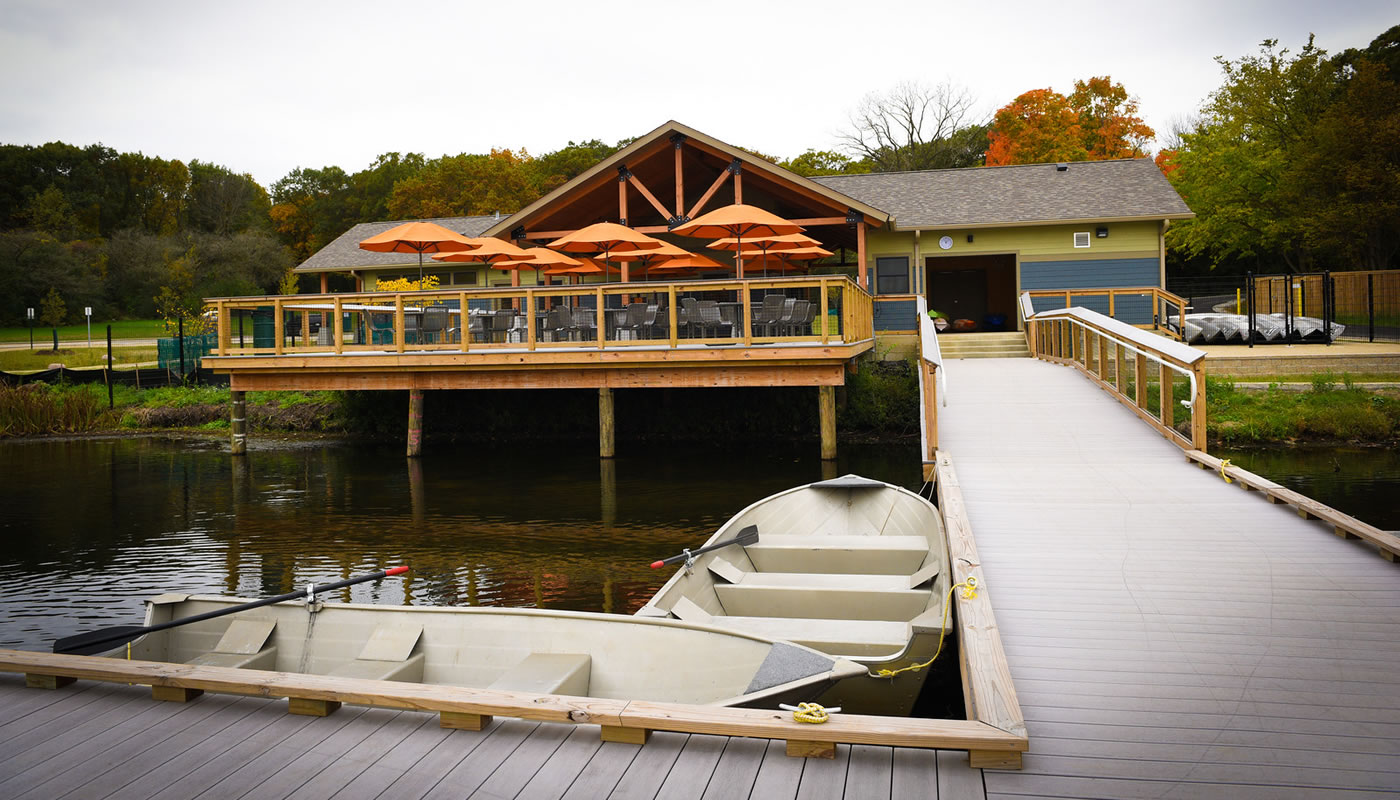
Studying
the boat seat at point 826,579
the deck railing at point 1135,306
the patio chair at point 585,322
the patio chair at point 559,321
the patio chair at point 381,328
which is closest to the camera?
the boat seat at point 826,579

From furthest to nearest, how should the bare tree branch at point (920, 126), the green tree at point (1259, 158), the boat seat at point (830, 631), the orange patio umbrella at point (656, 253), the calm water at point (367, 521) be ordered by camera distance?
the bare tree branch at point (920, 126), the green tree at point (1259, 158), the orange patio umbrella at point (656, 253), the calm water at point (367, 521), the boat seat at point (830, 631)

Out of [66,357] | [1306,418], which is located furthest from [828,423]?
[66,357]

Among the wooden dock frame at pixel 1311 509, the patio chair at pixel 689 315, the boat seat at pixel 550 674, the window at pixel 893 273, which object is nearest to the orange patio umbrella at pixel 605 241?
the patio chair at pixel 689 315

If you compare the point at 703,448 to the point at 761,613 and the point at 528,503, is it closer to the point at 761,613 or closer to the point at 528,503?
the point at 528,503

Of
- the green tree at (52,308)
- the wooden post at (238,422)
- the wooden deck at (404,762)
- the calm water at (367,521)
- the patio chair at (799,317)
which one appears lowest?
the calm water at (367,521)

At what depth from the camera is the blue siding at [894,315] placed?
21.2m

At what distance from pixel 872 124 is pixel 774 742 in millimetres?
45495

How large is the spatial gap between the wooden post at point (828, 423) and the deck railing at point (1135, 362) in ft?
11.9

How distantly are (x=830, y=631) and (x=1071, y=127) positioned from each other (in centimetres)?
4082

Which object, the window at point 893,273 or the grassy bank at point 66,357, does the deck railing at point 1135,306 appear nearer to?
the window at point 893,273

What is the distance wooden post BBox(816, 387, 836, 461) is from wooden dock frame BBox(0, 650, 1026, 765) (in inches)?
440

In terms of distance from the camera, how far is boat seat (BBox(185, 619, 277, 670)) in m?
5.21

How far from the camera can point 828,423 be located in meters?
14.8

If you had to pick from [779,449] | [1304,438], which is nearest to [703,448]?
[779,449]
